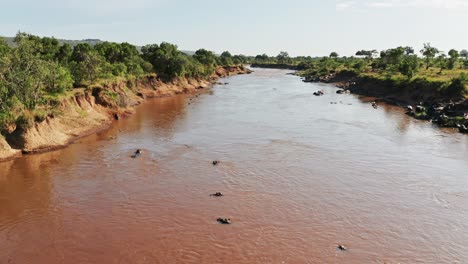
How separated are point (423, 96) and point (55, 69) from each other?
49895 mm

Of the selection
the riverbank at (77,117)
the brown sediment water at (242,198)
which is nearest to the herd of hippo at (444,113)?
the brown sediment water at (242,198)

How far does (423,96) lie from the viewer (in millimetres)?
58781

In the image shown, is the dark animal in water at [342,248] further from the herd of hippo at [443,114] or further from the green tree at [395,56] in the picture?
the green tree at [395,56]

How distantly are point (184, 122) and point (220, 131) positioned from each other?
22.5ft

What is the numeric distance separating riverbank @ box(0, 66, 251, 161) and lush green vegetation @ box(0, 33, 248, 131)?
Result: 2.92 feet

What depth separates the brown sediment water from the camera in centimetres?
1767

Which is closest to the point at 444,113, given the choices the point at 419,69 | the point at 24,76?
the point at 419,69

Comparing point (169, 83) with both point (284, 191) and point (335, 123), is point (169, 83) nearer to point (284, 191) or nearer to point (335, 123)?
point (335, 123)

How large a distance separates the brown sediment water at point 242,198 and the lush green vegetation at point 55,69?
15.5ft

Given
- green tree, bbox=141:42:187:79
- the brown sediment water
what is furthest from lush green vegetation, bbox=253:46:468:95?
green tree, bbox=141:42:187:79

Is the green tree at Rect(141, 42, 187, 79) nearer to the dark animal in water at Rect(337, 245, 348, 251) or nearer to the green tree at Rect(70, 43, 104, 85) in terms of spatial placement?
the green tree at Rect(70, 43, 104, 85)

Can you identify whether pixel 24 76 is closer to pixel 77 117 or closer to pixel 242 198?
pixel 77 117

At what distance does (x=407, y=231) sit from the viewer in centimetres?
1955

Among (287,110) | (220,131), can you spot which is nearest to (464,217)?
(220,131)
